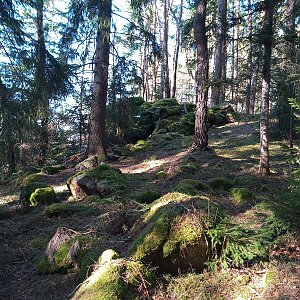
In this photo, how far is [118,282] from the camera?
3740 mm

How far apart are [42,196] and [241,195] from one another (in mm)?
5212

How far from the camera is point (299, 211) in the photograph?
4.46m

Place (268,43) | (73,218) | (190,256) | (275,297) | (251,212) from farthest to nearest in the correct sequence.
→ (268,43)
(73,218)
(251,212)
(190,256)
(275,297)

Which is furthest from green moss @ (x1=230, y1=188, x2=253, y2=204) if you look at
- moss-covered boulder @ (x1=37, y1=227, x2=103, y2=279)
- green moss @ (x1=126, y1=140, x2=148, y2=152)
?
green moss @ (x1=126, y1=140, x2=148, y2=152)

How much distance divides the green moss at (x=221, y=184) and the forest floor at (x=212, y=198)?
40 cm

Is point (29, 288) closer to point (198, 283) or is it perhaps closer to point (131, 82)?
point (198, 283)

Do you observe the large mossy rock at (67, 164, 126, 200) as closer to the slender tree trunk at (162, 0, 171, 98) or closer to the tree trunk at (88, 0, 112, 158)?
the tree trunk at (88, 0, 112, 158)

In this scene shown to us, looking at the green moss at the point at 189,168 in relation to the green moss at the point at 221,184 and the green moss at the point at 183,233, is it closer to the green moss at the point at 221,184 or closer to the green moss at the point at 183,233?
the green moss at the point at 221,184

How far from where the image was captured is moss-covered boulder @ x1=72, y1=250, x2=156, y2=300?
3.63m

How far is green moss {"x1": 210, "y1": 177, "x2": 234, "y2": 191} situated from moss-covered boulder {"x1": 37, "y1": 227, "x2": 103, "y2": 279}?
391 cm

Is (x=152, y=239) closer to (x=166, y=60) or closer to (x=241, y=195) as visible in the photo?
(x=241, y=195)

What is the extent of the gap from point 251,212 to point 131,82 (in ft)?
25.4

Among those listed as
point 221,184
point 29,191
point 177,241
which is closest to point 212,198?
point 221,184

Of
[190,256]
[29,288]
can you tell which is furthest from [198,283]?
[29,288]
